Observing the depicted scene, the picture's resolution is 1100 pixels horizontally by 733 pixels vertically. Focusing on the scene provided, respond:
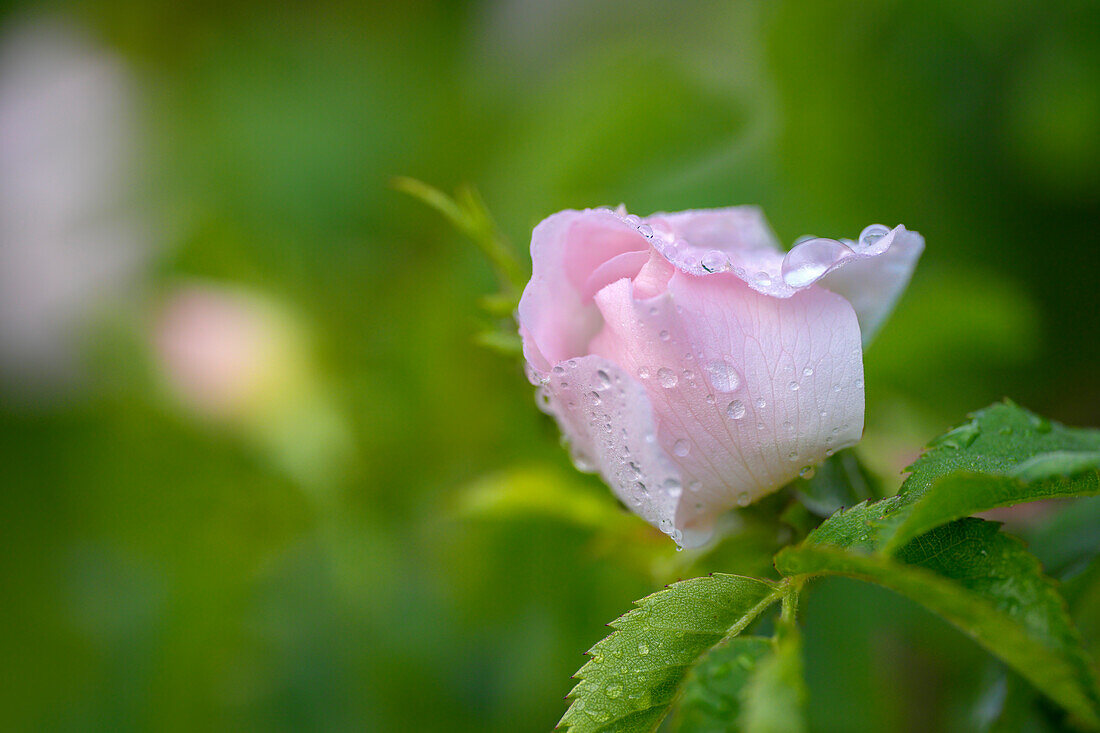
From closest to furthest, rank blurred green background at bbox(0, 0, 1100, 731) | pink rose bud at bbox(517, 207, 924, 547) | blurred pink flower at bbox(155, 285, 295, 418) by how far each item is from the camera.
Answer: pink rose bud at bbox(517, 207, 924, 547)
blurred green background at bbox(0, 0, 1100, 731)
blurred pink flower at bbox(155, 285, 295, 418)

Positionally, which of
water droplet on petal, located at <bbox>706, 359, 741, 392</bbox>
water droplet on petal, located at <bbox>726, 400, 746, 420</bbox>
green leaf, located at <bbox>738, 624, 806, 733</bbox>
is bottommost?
green leaf, located at <bbox>738, 624, 806, 733</bbox>

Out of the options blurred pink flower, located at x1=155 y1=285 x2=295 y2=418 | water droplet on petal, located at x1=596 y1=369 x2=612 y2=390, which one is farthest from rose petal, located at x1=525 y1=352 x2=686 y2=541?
blurred pink flower, located at x1=155 y1=285 x2=295 y2=418

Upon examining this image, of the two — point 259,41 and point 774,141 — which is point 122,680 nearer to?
point 774,141

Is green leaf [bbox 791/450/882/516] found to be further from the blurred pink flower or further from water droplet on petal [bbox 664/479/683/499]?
the blurred pink flower

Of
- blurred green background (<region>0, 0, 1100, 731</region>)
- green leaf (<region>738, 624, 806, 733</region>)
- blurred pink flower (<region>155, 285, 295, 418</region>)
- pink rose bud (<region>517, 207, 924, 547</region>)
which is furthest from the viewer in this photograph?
blurred pink flower (<region>155, 285, 295, 418</region>)

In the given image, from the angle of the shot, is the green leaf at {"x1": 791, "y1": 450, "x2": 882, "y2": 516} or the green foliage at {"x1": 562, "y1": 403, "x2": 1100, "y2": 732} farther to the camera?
the green leaf at {"x1": 791, "y1": 450, "x2": 882, "y2": 516}

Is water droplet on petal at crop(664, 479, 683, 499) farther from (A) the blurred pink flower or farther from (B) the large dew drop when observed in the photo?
(A) the blurred pink flower

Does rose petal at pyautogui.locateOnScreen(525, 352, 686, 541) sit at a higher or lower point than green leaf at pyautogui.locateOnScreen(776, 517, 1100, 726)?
higher

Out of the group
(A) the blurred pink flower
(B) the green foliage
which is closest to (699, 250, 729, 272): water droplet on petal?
(B) the green foliage
